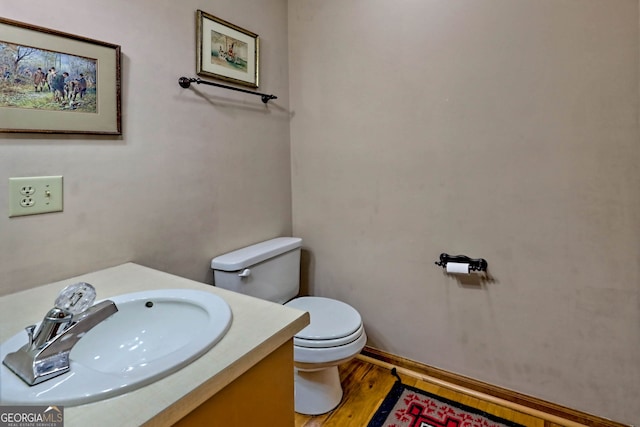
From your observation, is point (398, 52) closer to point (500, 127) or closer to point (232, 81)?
point (500, 127)

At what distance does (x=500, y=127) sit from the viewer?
1509 mm

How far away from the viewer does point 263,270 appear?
1.66 metres

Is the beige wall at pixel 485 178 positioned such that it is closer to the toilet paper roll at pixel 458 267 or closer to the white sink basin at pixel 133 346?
the toilet paper roll at pixel 458 267

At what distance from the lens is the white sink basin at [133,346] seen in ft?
1.83

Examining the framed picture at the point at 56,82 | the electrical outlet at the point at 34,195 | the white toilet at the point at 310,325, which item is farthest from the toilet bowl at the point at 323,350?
the framed picture at the point at 56,82

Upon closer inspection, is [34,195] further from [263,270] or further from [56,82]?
[263,270]

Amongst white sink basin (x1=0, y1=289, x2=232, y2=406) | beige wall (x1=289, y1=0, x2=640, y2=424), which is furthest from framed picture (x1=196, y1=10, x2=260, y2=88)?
white sink basin (x1=0, y1=289, x2=232, y2=406)

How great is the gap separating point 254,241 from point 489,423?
138 cm

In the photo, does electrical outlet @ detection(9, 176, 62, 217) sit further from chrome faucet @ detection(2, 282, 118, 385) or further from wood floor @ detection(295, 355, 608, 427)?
wood floor @ detection(295, 355, 608, 427)

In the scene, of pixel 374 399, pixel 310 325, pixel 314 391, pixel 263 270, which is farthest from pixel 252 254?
pixel 374 399

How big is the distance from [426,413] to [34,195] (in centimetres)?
174

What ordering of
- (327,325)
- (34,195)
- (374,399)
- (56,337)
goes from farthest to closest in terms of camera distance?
1. (374,399)
2. (327,325)
3. (34,195)
4. (56,337)

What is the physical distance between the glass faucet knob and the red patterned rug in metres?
1.31

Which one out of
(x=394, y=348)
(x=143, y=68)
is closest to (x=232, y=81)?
(x=143, y=68)
